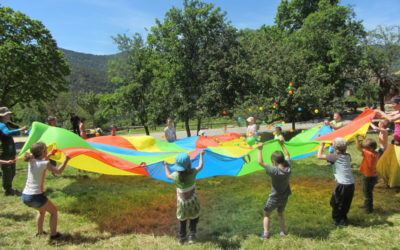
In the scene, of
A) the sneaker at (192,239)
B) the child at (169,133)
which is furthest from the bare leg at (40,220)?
the child at (169,133)

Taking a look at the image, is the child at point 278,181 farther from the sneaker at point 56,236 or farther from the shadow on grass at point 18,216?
the shadow on grass at point 18,216

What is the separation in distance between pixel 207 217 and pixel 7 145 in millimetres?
3517

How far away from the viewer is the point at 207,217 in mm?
3502

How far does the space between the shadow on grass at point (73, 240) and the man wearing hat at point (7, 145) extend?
174 centimetres

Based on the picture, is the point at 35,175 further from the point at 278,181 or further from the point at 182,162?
the point at 278,181

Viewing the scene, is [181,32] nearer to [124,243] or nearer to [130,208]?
[130,208]

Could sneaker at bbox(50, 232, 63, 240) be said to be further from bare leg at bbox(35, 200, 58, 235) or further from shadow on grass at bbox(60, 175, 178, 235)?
shadow on grass at bbox(60, 175, 178, 235)

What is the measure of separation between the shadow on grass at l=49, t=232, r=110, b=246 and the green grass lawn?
0.4 inches

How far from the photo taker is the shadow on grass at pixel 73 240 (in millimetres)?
2840

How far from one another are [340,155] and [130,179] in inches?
170

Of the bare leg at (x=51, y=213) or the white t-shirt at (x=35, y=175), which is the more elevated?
the white t-shirt at (x=35, y=175)

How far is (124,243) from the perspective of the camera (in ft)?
9.24

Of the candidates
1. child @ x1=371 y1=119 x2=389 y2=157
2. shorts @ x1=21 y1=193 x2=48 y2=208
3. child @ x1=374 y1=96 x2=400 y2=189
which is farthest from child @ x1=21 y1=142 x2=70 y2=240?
child @ x1=374 y1=96 x2=400 y2=189

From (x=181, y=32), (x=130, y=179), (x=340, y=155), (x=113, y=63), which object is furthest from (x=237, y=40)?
(x=340, y=155)
